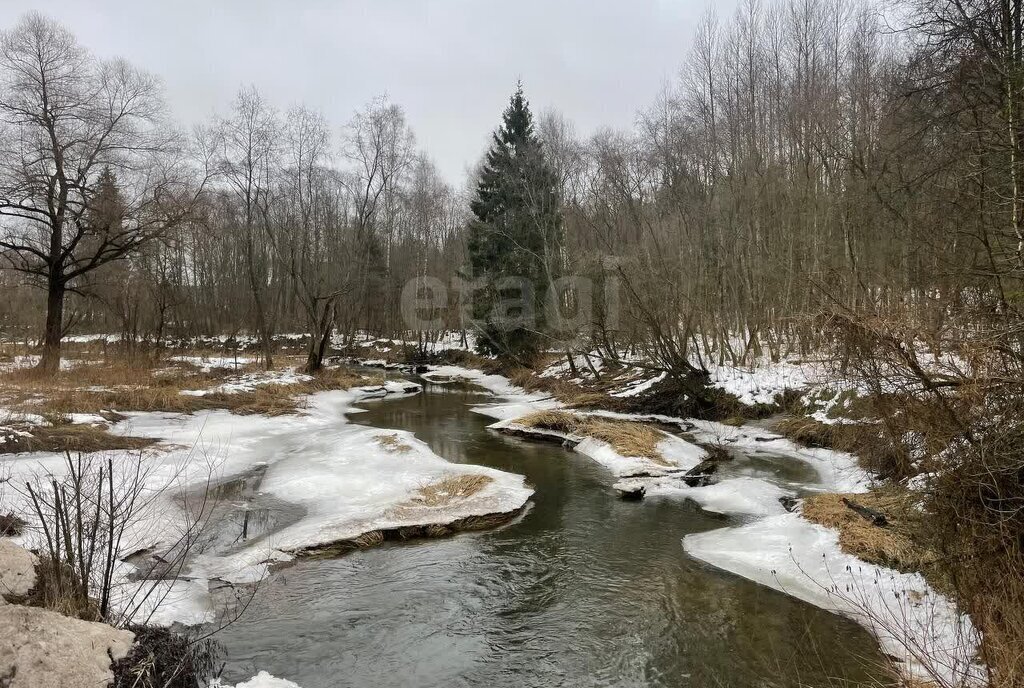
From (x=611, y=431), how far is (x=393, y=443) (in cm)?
534

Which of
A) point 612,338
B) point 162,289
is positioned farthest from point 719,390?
point 162,289

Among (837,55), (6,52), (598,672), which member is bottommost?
(598,672)

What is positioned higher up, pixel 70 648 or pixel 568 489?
pixel 70 648

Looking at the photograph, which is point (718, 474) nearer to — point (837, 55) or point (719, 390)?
point (719, 390)

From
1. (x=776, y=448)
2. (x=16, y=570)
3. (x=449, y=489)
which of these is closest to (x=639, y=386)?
(x=776, y=448)

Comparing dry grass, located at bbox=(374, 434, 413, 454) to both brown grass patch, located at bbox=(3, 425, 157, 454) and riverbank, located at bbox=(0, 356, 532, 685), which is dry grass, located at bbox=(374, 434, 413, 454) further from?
brown grass patch, located at bbox=(3, 425, 157, 454)

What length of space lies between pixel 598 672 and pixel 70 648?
400 cm

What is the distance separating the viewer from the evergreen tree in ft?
84.0

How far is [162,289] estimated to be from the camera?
28.1 meters

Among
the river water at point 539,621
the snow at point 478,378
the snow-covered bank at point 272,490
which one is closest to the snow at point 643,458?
the snow-covered bank at point 272,490

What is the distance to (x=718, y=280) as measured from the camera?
69.2 ft

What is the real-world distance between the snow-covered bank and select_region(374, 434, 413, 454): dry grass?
3 centimetres

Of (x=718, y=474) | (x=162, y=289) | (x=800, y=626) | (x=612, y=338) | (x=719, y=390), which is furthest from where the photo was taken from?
(x=162, y=289)

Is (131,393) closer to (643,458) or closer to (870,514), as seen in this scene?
(643,458)
